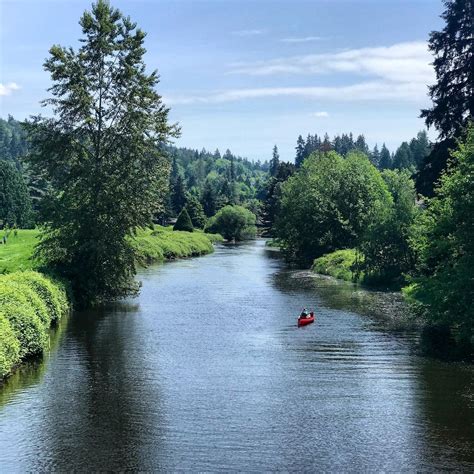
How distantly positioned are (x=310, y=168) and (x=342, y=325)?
173 feet

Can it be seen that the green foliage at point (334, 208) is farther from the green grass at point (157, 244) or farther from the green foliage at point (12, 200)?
the green foliage at point (12, 200)

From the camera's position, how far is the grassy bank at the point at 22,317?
22.7 m

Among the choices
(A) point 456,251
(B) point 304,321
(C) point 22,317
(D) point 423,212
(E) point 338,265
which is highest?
(D) point 423,212

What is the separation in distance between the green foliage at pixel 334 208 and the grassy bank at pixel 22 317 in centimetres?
4199

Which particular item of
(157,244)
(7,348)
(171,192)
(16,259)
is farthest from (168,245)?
(7,348)

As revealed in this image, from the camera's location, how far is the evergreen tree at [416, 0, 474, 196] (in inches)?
1893

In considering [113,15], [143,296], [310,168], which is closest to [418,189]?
[143,296]

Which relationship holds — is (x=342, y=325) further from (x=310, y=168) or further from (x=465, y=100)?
(x=310, y=168)

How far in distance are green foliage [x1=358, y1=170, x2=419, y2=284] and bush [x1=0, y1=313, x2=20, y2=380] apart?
34.5 metres

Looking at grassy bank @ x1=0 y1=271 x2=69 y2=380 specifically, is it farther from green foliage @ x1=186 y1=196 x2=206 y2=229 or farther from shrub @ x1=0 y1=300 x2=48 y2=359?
green foliage @ x1=186 y1=196 x2=206 y2=229

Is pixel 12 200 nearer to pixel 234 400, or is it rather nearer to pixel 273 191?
pixel 273 191

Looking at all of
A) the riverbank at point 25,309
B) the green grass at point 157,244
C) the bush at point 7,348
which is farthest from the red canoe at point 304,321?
the green grass at point 157,244

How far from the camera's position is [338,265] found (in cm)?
6172

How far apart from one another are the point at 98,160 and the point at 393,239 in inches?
985
